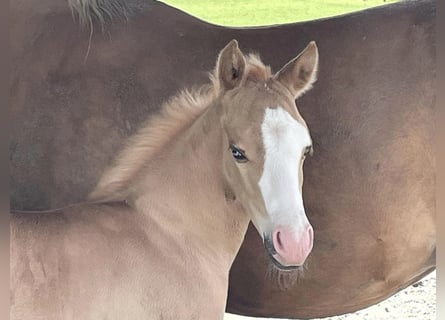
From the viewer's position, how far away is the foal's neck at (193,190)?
2.85m

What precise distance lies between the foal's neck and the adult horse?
1.45ft

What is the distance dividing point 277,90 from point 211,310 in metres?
0.73

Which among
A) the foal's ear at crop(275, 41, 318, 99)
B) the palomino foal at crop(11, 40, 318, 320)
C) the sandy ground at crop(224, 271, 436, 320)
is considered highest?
the foal's ear at crop(275, 41, 318, 99)

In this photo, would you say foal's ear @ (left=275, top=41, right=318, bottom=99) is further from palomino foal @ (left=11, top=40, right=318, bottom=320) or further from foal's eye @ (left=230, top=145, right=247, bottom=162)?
foal's eye @ (left=230, top=145, right=247, bottom=162)

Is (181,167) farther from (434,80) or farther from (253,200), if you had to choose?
(434,80)

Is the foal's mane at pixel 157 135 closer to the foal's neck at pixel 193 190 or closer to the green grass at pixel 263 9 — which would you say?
the foal's neck at pixel 193 190

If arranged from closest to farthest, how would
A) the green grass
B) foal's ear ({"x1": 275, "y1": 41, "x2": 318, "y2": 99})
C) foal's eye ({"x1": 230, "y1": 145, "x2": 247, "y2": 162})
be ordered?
foal's eye ({"x1": 230, "y1": 145, "x2": 247, "y2": 162})
foal's ear ({"x1": 275, "y1": 41, "x2": 318, "y2": 99})
the green grass

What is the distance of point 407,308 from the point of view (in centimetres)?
442

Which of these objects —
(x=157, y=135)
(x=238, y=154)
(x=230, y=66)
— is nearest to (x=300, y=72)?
(x=230, y=66)

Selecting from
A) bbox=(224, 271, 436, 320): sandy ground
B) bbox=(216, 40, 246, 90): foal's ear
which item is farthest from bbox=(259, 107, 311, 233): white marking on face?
bbox=(224, 271, 436, 320): sandy ground

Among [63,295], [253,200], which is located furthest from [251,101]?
[63,295]

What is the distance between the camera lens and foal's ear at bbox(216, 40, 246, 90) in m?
2.73

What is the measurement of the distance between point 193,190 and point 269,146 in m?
0.40

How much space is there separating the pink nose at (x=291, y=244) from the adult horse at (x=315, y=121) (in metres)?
0.73
